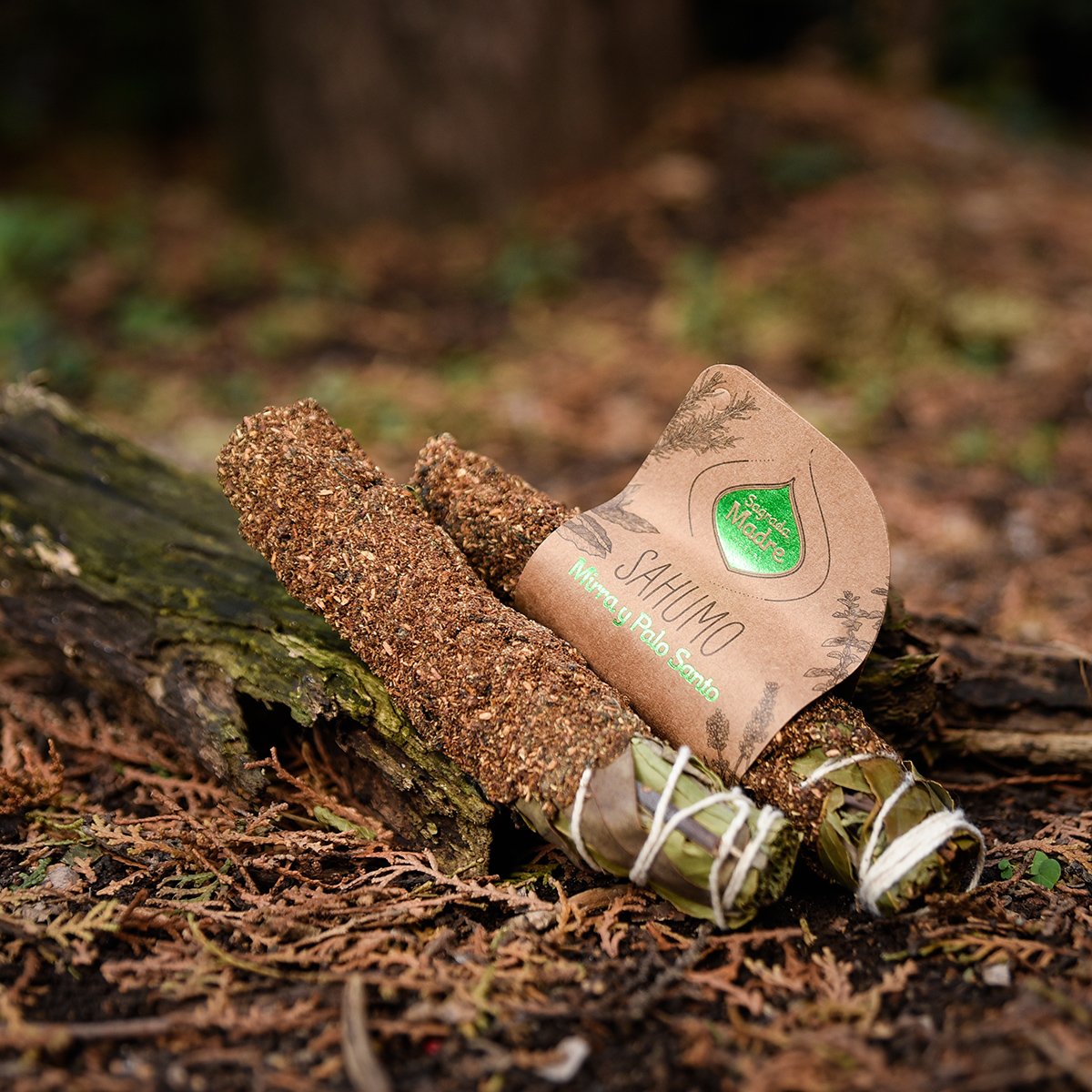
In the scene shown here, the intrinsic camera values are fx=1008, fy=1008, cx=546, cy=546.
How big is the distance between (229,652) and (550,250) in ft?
13.6

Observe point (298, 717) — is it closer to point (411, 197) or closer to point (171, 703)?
point (171, 703)

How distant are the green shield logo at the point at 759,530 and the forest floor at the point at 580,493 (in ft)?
1.84

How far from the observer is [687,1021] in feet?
4.67

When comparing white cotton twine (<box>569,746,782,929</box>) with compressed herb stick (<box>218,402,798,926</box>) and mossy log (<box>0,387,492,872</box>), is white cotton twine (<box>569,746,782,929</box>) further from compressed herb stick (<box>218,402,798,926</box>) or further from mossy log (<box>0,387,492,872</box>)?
mossy log (<box>0,387,492,872</box>)

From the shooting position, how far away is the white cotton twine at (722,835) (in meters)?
1.52

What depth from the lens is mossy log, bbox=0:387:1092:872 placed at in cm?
187

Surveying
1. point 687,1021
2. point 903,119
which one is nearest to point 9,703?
point 687,1021

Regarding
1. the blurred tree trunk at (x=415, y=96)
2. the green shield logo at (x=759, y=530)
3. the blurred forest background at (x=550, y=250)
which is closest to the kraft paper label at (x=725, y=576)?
the green shield logo at (x=759, y=530)

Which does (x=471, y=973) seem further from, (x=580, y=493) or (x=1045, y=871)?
(x=580, y=493)

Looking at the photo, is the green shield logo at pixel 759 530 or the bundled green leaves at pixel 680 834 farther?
the green shield logo at pixel 759 530

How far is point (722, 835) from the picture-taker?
1.53m

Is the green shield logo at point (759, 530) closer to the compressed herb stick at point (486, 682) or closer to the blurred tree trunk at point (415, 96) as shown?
the compressed herb stick at point (486, 682)

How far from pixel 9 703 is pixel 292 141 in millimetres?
4366

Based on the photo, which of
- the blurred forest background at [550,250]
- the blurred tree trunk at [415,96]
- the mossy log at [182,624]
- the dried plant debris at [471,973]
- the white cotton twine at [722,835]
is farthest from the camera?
the blurred tree trunk at [415,96]
